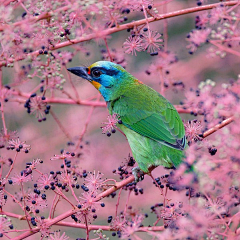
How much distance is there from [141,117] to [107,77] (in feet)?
2.08

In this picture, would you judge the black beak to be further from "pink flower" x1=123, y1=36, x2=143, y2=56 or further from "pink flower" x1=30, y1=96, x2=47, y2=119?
"pink flower" x1=123, y1=36, x2=143, y2=56

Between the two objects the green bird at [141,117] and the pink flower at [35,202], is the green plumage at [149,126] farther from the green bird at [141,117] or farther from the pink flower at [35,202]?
the pink flower at [35,202]

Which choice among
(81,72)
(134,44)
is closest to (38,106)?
(81,72)

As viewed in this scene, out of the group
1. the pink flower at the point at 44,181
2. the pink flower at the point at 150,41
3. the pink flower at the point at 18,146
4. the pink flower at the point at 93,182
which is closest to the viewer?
the pink flower at the point at 93,182

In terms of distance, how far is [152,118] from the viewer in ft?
14.2

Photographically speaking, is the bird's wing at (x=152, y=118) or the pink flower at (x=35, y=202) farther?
the bird's wing at (x=152, y=118)

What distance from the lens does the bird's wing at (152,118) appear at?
13.3 ft

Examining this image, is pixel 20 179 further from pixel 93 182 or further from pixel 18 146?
pixel 93 182

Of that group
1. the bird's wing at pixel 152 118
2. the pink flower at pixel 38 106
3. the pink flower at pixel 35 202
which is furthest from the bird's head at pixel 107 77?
the pink flower at pixel 35 202

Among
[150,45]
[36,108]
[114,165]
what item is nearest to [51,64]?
[36,108]

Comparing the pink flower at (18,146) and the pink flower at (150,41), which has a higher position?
the pink flower at (150,41)

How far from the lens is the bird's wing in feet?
13.3

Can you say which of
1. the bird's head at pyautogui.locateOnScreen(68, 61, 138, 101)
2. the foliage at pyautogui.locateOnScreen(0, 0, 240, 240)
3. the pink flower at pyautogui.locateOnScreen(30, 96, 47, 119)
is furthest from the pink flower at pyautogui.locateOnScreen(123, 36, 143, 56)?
the bird's head at pyautogui.locateOnScreen(68, 61, 138, 101)

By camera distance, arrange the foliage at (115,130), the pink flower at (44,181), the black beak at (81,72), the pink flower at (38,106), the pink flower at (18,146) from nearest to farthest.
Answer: the foliage at (115,130), the pink flower at (44,181), the pink flower at (18,146), the pink flower at (38,106), the black beak at (81,72)
